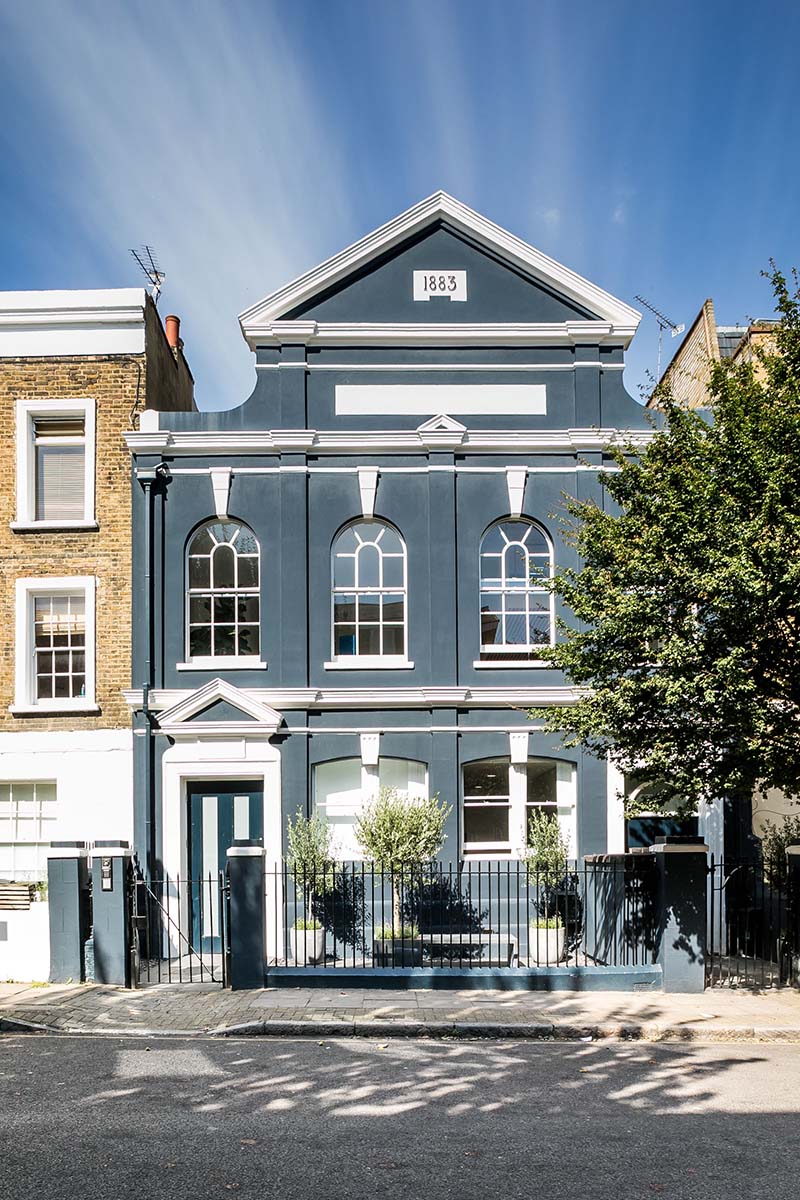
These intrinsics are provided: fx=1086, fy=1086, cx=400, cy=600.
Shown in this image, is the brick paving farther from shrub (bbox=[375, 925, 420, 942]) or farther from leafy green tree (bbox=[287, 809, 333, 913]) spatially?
leafy green tree (bbox=[287, 809, 333, 913])

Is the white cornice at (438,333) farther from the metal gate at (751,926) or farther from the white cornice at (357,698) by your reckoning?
the metal gate at (751,926)

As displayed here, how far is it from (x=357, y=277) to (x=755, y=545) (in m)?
8.94

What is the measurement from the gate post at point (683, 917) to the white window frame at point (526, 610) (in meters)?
4.60

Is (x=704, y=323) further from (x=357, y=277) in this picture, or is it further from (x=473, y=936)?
(x=473, y=936)

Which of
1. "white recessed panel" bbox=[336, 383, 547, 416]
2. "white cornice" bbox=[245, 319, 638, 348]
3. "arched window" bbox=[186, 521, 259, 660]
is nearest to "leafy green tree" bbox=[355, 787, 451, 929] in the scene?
"arched window" bbox=[186, 521, 259, 660]

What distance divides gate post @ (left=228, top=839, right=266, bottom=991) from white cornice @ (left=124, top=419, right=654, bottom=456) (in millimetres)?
6919

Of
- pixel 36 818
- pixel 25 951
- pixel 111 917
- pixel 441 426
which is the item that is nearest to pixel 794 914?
pixel 111 917

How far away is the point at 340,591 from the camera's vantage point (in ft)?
57.5

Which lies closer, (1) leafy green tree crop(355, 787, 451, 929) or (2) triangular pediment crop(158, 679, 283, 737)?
(1) leafy green tree crop(355, 787, 451, 929)

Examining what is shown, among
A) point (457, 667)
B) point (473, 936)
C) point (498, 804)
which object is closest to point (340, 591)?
point (457, 667)

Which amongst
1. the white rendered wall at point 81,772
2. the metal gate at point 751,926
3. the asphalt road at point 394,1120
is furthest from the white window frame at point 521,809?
the asphalt road at point 394,1120

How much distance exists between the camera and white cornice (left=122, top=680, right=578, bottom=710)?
1684cm

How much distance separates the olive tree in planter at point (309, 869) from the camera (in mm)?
15398

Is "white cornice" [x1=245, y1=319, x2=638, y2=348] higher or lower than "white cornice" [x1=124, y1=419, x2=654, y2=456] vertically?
higher
